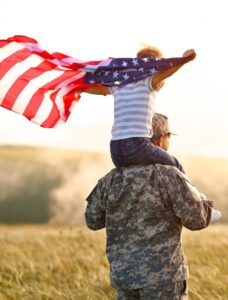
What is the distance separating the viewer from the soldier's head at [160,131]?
→ 4.54m

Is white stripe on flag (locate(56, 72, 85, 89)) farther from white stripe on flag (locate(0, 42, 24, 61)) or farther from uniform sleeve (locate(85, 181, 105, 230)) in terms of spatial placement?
uniform sleeve (locate(85, 181, 105, 230))

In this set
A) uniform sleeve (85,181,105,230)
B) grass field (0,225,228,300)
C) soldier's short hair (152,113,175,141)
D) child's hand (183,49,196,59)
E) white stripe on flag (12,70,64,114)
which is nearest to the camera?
child's hand (183,49,196,59)

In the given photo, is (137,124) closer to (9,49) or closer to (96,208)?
(96,208)

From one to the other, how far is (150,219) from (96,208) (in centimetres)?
41

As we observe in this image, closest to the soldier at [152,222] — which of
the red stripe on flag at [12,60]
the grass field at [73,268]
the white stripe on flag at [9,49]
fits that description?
the red stripe on flag at [12,60]

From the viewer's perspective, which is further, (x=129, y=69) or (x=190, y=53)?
(x=129, y=69)

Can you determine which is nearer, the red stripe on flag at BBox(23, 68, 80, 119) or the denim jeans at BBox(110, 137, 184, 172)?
the denim jeans at BBox(110, 137, 184, 172)

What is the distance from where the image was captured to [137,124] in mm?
4375

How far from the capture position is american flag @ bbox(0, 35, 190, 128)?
512cm

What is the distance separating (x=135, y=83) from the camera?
14.7ft

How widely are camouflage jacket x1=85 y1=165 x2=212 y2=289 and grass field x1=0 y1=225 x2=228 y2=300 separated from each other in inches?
86.0

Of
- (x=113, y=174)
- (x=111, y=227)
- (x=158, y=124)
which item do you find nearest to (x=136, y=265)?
(x=111, y=227)

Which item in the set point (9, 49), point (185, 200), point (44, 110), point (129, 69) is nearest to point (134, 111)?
point (129, 69)

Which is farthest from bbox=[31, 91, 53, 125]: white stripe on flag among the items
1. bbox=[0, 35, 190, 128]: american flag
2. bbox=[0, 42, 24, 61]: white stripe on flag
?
bbox=[0, 42, 24, 61]: white stripe on flag
